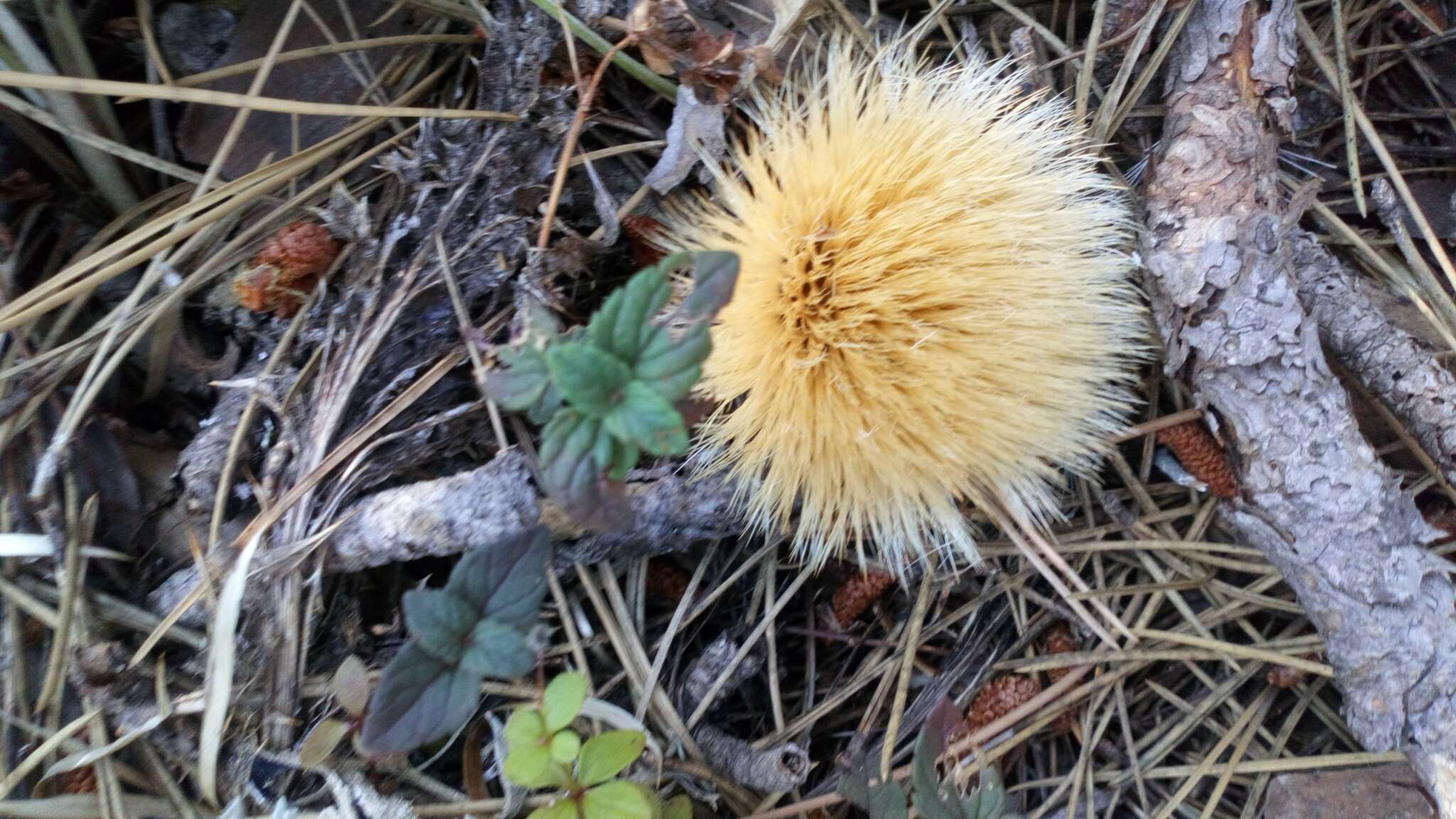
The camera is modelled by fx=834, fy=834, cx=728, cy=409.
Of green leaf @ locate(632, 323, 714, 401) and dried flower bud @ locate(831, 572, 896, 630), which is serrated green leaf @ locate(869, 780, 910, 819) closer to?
dried flower bud @ locate(831, 572, 896, 630)

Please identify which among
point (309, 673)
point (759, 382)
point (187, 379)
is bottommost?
point (309, 673)

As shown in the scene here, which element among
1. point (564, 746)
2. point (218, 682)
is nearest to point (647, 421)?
point (564, 746)

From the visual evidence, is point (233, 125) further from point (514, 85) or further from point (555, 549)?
point (555, 549)

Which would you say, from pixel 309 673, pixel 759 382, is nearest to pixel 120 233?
pixel 309 673

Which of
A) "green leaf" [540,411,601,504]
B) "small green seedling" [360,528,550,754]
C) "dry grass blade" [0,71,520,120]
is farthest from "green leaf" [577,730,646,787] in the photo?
"dry grass blade" [0,71,520,120]

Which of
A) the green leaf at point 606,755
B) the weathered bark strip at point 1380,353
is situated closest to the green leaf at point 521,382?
the green leaf at point 606,755

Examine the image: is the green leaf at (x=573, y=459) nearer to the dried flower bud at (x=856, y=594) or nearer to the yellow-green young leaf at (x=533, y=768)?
the yellow-green young leaf at (x=533, y=768)

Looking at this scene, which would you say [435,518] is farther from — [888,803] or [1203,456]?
[1203,456]
